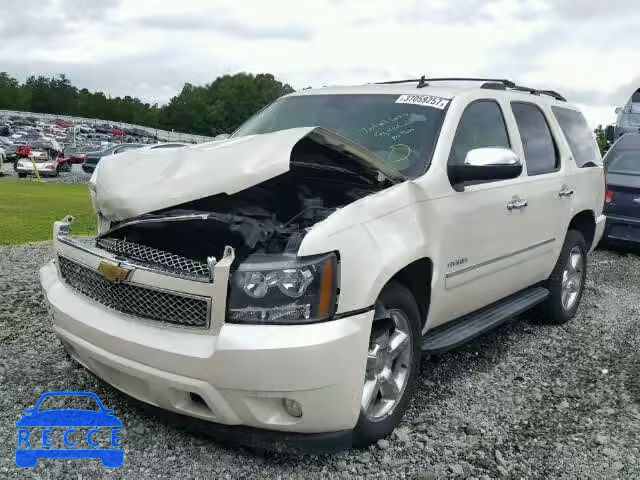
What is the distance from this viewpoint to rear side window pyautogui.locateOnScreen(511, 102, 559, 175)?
461 cm

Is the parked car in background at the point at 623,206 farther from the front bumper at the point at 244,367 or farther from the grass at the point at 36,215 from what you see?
the grass at the point at 36,215

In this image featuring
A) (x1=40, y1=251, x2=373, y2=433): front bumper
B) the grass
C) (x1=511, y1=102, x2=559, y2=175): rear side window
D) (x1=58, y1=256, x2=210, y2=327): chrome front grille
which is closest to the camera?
(x1=40, y1=251, x2=373, y2=433): front bumper

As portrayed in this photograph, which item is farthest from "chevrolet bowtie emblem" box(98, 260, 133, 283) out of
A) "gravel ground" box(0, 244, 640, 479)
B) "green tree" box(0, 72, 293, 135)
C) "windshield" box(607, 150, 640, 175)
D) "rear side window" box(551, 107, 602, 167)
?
"green tree" box(0, 72, 293, 135)

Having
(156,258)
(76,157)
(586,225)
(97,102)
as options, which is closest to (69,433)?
(156,258)

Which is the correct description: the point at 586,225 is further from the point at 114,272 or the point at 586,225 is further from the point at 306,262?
the point at 114,272

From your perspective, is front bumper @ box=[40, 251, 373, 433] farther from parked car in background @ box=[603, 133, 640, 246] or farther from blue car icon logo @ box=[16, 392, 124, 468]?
parked car in background @ box=[603, 133, 640, 246]

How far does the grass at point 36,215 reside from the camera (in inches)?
364

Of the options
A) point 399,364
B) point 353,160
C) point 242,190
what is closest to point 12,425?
point 242,190

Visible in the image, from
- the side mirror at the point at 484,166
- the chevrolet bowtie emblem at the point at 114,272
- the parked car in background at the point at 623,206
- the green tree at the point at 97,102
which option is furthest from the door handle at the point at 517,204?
the green tree at the point at 97,102

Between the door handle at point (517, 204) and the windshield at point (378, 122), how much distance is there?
80 centimetres

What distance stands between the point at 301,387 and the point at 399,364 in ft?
2.80

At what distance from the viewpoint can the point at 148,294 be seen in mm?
2721

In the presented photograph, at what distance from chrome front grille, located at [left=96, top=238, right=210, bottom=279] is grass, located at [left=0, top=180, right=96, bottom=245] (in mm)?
6180

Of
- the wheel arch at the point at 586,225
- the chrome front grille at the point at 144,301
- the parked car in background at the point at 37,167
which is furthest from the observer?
the parked car in background at the point at 37,167
